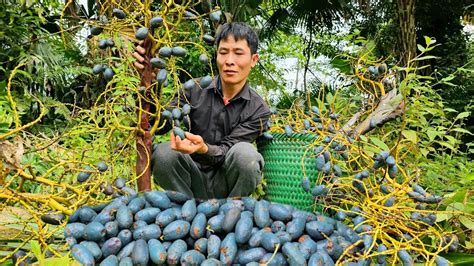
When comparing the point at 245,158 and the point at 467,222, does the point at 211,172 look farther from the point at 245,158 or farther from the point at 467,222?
the point at 467,222

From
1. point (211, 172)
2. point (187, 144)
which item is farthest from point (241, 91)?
point (187, 144)

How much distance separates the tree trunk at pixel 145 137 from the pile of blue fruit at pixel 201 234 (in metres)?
0.14

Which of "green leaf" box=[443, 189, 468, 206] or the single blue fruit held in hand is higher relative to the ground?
the single blue fruit held in hand

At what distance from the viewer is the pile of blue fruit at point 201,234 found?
1.17 metres

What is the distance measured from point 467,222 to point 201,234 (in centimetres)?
83

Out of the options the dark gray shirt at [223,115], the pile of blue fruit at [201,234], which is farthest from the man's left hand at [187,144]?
the dark gray shirt at [223,115]

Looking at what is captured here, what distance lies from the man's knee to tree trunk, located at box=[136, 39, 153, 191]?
0.36 meters

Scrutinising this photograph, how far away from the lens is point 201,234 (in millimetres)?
1230

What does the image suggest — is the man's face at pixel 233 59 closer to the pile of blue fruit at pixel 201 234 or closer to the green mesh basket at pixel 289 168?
the green mesh basket at pixel 289 168

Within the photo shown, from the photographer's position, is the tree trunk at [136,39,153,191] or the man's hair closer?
the tree trunk at [136,39,153,191]

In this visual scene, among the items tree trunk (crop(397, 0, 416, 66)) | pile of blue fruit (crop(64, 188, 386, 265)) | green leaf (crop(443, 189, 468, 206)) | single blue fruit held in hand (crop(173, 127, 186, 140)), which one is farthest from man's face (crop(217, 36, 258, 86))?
tree trunk (crop(397, 0, 416, 66))

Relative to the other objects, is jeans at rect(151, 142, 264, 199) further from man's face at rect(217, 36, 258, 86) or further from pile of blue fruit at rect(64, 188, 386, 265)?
pile of blue fruit at rect(64, 188, 386, 265)

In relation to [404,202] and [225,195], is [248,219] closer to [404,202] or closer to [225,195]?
[404,202]

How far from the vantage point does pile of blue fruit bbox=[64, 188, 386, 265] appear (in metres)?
1.17
